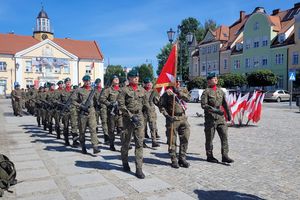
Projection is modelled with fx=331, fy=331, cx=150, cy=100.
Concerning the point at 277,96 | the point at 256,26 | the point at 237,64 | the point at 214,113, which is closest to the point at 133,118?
the point at 214,113

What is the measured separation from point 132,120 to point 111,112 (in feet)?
11.1

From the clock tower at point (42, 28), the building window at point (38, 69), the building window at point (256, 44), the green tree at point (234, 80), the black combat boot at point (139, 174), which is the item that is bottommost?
the black combat boot at point (139, 174)

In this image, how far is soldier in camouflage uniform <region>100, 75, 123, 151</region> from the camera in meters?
9.33

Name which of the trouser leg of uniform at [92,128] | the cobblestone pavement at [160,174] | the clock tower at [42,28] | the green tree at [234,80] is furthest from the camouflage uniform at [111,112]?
the clock tower at [42,28]

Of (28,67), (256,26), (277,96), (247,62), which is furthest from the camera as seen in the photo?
(28,67)

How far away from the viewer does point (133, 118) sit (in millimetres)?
6488

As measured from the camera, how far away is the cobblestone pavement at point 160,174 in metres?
5.45

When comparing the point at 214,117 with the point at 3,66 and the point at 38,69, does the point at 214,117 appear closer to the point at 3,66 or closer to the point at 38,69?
the point at 3,66

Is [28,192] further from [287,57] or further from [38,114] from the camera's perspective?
[287,57]

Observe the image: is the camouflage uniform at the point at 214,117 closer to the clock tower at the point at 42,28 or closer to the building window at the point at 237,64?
the building window at the point at 237,64

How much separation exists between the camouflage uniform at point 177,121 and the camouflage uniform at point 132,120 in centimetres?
63

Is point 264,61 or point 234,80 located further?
point 264,61

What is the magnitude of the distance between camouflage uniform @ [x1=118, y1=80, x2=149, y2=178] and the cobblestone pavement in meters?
0.41

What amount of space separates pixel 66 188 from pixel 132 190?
1173mm
